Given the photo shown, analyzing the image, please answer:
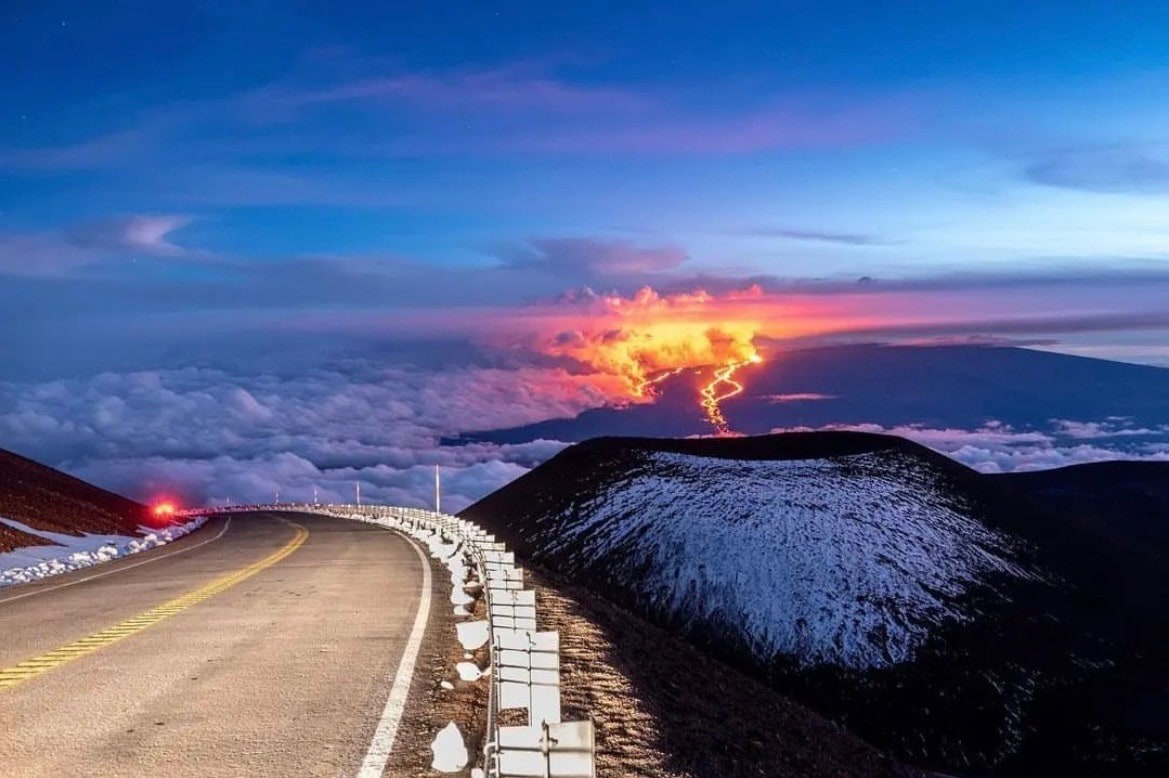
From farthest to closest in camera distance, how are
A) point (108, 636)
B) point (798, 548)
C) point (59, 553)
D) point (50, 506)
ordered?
1. point (798, 548)
2. point (50, 506)
3. point (59, 553)
4. point (108, 636)

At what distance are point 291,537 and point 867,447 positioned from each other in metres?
A: 66.7

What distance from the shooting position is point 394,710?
33.4 ft

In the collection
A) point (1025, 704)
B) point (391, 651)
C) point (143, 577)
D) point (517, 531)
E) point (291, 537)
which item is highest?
point (391, 651)

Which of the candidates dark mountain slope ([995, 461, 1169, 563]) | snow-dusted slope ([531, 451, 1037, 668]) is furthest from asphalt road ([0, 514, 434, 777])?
dark mountain slope ([995, 461, 1169, 563])

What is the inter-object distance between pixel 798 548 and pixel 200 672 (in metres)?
64.1

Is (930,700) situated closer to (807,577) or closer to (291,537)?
(807,577)

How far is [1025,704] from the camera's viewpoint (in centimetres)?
6216

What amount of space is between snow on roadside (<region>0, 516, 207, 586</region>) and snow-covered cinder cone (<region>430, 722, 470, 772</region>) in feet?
73.9

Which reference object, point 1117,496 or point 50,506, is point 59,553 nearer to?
point 50,506

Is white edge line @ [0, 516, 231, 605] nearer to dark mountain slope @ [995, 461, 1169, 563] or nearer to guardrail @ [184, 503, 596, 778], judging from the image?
guardrail @ [184, 503, 596, 778]

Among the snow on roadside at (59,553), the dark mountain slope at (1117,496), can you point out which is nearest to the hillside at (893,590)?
the dark mountain slope at (1117,496)

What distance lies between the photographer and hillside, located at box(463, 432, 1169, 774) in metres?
60.2

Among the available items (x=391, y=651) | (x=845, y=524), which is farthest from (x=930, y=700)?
(x=391, y=651)

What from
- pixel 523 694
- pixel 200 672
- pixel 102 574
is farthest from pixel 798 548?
pixel 523 694
